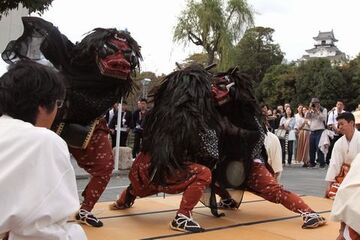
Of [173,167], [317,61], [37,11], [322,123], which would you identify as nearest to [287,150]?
[322,123]

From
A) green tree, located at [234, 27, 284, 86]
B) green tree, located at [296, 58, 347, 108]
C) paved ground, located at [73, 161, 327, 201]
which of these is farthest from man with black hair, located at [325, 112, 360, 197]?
green tree, located at [234, 27, 284, 86]

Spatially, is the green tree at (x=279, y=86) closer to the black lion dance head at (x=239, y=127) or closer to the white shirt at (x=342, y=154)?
the white shirt at (x=342, y=154)

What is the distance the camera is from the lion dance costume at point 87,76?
11.2 ft

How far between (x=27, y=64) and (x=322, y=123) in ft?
29.2

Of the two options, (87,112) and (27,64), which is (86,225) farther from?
(27,64)

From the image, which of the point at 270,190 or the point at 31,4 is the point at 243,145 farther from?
the point at 31,4

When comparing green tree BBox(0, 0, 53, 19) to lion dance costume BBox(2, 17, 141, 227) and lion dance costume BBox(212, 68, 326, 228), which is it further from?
lion dance costume BBox(212, 68, 326, 228)

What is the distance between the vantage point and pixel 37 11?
19.1 feet

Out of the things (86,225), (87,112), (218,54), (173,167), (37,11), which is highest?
(218,54)

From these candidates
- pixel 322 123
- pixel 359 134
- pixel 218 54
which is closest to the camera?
pixel 359 134

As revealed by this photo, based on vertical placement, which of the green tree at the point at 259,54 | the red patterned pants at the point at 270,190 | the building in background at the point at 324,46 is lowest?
the red patterned pants at the point at 270,190

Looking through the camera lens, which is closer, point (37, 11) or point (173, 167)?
point (173, 167)

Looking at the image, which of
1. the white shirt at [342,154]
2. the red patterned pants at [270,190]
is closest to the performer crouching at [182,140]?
the red patterned pants at [270,190]

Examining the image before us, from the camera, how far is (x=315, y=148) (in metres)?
10.3
